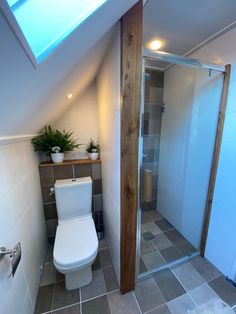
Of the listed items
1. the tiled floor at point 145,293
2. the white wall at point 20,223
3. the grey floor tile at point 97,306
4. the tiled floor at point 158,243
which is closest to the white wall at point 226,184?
the tiled floor at point 145,293

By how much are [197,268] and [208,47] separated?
7.15ft

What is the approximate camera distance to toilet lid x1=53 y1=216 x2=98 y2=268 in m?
1.14

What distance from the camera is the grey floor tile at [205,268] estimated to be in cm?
141

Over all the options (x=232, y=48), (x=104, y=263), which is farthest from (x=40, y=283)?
(x=232, y=48)

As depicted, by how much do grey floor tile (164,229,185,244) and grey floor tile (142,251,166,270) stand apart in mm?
287

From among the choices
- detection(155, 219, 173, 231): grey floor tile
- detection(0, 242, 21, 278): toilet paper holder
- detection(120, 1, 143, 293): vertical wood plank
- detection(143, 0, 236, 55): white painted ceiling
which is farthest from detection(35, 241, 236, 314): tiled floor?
detection(143, 0, 236, 55): white painted ceiling

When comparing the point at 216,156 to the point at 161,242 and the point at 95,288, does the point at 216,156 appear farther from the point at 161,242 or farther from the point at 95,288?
the point at 95,288

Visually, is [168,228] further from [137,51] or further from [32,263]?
[137,51]

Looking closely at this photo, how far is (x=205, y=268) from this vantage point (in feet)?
4.89

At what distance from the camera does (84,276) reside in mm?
1330

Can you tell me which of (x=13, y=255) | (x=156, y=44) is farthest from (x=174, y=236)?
(x=156, y=44)

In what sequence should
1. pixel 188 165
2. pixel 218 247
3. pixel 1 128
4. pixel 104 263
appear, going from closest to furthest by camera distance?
1. pixel 1 128
2. pixel 218 247
3. pixel 104 263
4. pixel 188 165

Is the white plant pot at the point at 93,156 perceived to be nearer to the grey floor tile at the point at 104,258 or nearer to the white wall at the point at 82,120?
the white wall at the point at 82,120

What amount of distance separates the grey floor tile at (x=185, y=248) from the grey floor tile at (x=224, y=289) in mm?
316
